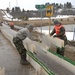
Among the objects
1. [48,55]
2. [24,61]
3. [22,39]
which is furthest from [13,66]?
[48,55]

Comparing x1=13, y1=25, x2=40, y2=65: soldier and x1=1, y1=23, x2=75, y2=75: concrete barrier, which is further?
x1=13, y1=25, x2=40, y2=65: soldier

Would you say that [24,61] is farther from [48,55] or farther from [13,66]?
[48,55]

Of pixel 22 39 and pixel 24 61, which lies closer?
pixel 22 39

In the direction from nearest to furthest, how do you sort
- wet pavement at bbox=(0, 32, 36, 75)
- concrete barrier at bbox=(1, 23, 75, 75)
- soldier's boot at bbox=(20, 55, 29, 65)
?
concrete barrier at bbox=(1, 23, 75, 75)
wet pavement at bbox=(0, 32, 36, 75)
soldier's boot at bbox=(20, 55, 29, 65)

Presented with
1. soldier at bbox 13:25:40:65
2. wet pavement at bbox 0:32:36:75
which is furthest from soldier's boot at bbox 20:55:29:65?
wet pavement at bbox 0:32:36:75

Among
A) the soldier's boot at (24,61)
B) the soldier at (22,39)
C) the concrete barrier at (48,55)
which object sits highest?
the soldier at (22,39)

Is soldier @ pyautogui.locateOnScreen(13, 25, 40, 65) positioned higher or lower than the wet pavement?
higher

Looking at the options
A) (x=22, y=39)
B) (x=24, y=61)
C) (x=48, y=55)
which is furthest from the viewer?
(x=48, y=55)

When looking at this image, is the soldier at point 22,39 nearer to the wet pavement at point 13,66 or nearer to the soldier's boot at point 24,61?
the soldier's boot at point 24,61

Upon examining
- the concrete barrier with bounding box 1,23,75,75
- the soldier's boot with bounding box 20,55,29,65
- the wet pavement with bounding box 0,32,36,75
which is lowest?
the wet pavement with bounding box 0,32,36,75

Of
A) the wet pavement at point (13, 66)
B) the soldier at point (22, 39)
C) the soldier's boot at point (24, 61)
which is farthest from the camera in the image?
the soldier's boot at point (24, 61)

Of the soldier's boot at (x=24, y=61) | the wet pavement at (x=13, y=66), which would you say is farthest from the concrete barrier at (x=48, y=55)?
the wet pavement at (x=13, y=66)

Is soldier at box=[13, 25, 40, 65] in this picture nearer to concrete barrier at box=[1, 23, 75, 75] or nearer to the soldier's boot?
the soldier's boot

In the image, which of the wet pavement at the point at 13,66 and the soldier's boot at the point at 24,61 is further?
the soldier's boot at the point at 24,61
